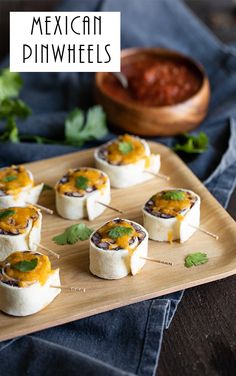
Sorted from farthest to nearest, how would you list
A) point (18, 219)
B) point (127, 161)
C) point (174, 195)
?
1. point (127, 161)
2. point (174, 195)
3. point (18, 219)

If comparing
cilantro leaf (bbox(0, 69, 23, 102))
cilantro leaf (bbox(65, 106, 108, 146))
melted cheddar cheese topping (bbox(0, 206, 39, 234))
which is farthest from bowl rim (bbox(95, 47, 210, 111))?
melted cheddar cheese topping (bbox(0, 206, 39, 234))

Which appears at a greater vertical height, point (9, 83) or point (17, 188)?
point (9, 83)

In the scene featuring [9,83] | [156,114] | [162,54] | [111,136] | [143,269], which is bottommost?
[143,269]

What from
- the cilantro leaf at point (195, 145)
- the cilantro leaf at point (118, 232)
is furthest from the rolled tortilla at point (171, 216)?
the cilantro leaf at point (195, 145)

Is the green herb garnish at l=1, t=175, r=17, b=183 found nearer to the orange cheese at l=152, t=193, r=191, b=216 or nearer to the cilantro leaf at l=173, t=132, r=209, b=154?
the orange cheese at l=152, t=193, r=191, b=216

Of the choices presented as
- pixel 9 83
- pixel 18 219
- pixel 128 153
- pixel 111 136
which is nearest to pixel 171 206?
pixel 128 153

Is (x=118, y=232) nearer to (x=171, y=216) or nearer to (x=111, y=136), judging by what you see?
(x=171, y=216)

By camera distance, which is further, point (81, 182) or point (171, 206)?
point (81, 182)
